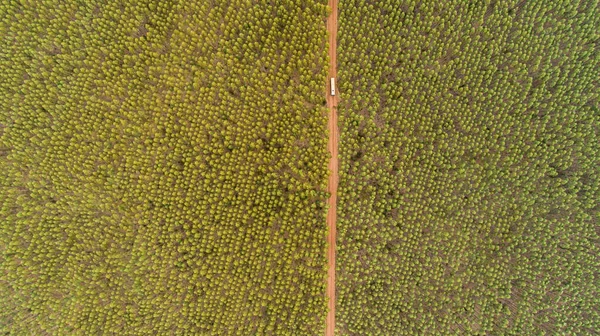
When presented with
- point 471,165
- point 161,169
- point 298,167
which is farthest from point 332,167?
point 161,169

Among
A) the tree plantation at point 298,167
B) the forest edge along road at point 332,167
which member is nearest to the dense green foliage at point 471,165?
the tree plantation at point 298,167

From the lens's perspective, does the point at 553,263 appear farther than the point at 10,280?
Yes

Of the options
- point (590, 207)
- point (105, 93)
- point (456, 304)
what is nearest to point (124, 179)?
point (105, 93)

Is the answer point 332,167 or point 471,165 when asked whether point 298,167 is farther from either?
point 471,165

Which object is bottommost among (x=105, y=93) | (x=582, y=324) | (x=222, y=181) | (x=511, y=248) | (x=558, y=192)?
(x=222, y=181)

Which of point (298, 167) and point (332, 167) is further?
point (332, 167)

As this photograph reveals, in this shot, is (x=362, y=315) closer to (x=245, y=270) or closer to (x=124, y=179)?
(x=245, y=270)

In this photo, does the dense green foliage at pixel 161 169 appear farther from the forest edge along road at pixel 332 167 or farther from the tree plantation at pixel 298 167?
the forest edge along road at pixel 332 167
